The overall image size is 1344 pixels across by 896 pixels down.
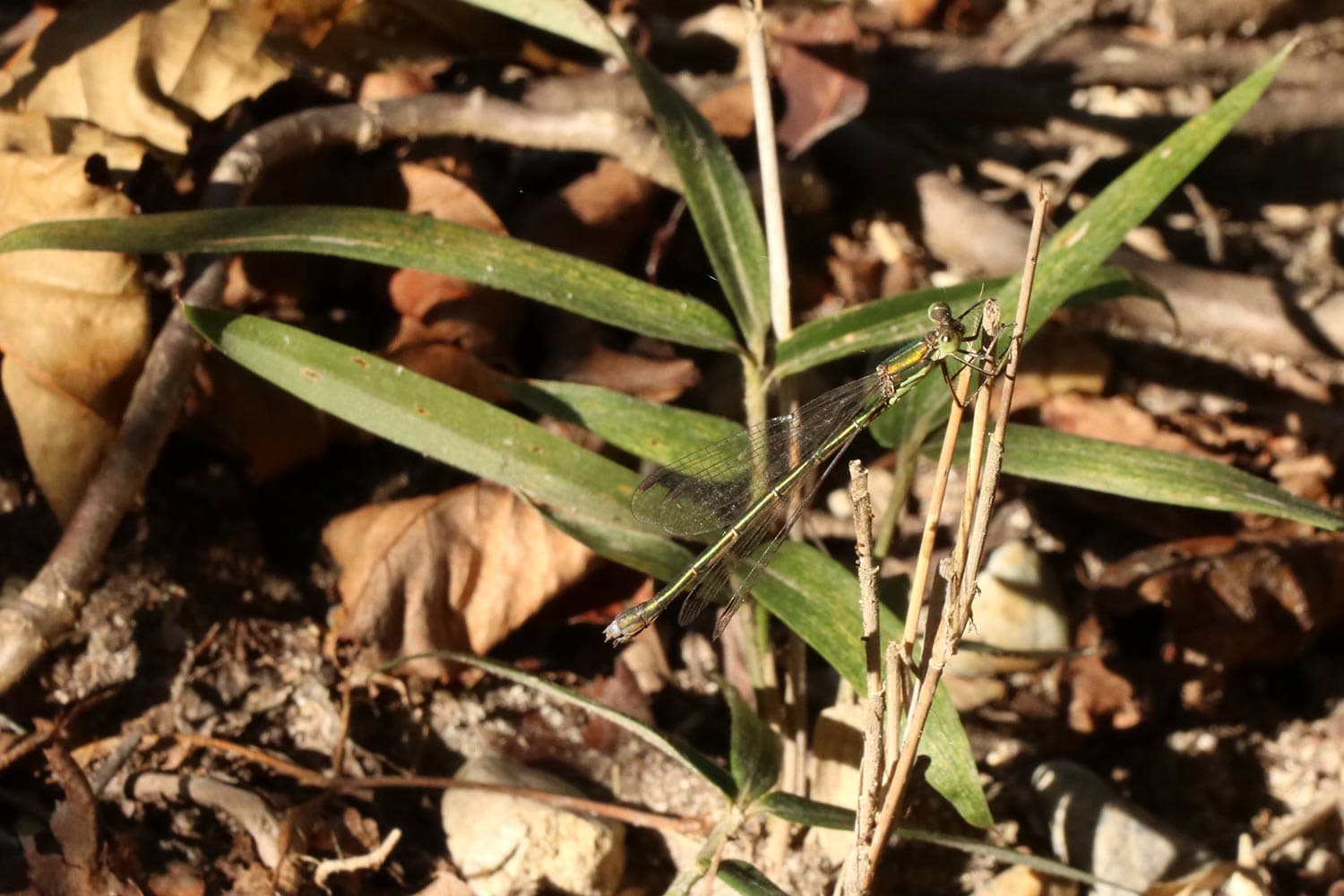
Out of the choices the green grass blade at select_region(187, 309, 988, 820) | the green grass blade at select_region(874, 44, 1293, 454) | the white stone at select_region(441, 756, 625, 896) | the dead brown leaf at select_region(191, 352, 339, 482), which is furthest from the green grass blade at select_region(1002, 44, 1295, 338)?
the dead brown leaf at select_region(191, 352, 339, 482)

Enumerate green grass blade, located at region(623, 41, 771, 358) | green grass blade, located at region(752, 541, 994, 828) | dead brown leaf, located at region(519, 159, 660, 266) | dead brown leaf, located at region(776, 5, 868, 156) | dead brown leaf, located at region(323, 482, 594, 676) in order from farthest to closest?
dead brown leaf, located at region(776, 5, 868, 156) → dead brown leaf, located at region(519, 159, 660, 266) → dead brown leaf, located at region(323, 482, 594, 676) → green grass blade, located at region(623, 41, 771, 358) → green grass blade, located at region(752, 541, 994, 828)

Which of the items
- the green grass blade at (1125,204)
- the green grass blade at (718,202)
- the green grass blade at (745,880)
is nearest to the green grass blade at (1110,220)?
the green grass blade at (1125,204)

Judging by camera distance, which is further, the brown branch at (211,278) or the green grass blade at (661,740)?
the brown branch at (211,278)

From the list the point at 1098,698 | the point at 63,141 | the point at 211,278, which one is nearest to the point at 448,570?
the point at 211,278

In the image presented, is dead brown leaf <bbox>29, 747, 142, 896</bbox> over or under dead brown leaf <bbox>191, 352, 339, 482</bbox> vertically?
under

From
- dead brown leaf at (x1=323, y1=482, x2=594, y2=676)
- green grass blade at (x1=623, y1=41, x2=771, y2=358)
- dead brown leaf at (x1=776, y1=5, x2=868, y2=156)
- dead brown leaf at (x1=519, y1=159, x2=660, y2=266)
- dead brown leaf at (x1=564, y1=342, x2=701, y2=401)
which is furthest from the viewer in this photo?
dead brown leaf at (x1=776, y1=5, x2=868, y2=156)

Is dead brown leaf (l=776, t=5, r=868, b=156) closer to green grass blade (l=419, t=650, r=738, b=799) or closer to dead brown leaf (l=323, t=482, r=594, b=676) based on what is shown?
dead brown leaf (l=323, t=482, r=594, b=676)

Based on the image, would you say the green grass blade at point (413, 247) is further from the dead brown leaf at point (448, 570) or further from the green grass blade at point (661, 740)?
the green grass blade at point (661, 740)
